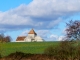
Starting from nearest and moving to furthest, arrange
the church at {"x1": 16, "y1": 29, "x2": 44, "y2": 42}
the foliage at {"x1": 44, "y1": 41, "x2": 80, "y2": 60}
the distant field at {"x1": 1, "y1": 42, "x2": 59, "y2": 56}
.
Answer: the foliage at {"x1": 44, "y1": 41, "x2": 80, "y2": 60}, the distant field at {"x1": 1, "y1": 42, "x2": 59, "y2": 56}, the church at {"x1": 16, "y1": 29, "x2": 44, "y2": 42}

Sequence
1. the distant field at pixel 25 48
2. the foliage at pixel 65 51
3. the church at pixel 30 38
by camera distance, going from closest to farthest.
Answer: the foliage at pixel 65 51, the distant field at pixel 25 48, the church at pixel 30 38

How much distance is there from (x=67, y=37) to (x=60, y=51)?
1703mm

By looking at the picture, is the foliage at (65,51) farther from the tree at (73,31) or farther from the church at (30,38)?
the church at (30,38)

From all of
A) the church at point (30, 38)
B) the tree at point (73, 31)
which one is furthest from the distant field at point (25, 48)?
the church at point (30, 38)

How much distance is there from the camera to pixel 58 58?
2658 cm

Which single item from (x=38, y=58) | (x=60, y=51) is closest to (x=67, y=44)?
(x=60, y=51)

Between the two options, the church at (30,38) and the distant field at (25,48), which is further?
the church at (30,38)

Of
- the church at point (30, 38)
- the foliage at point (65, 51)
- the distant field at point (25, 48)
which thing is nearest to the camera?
the foliage at point (65, 51)

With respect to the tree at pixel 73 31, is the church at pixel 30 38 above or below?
above

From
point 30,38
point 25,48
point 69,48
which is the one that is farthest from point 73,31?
point 30,38

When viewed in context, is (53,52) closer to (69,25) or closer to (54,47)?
(54,47)

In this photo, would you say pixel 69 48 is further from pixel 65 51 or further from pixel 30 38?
pixel 30 38

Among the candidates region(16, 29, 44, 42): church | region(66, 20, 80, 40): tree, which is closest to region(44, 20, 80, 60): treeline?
region(66, 20, 80, 40): tree

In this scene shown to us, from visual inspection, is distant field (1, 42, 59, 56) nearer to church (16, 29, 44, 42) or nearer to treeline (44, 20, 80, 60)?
treeline (44, 20, 80, 60)
